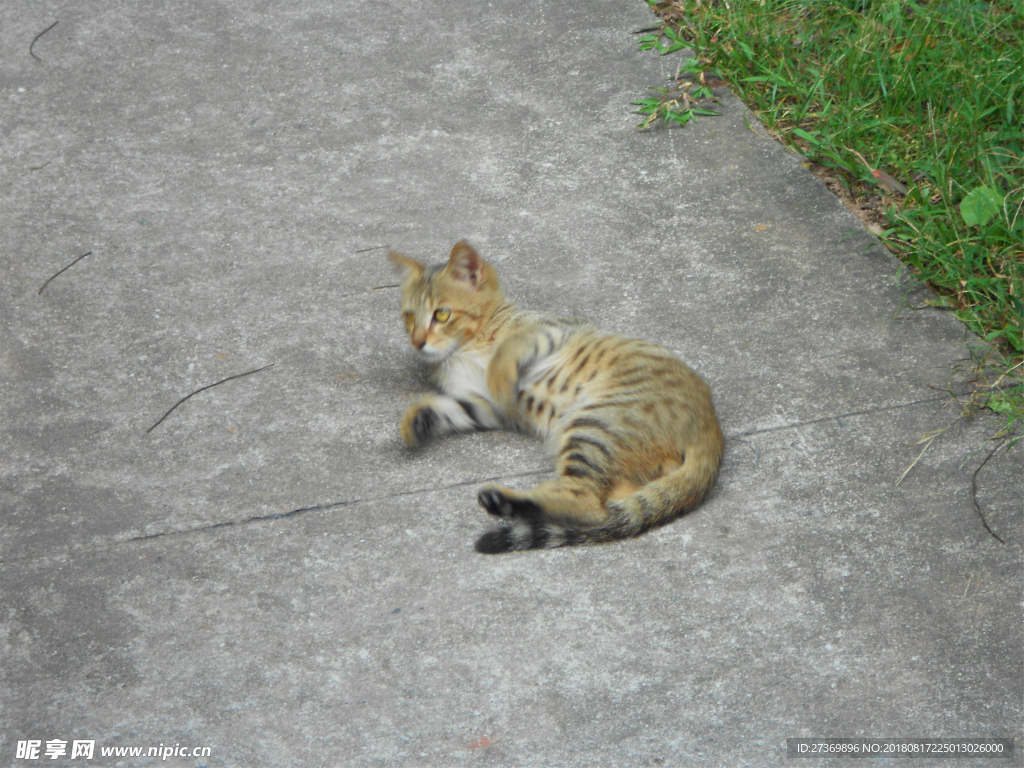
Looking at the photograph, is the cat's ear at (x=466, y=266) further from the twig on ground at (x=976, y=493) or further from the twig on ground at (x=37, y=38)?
the twig on ground at (x=37, y=38)

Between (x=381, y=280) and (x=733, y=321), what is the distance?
1.70 m

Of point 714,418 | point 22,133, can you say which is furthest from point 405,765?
point 22,133

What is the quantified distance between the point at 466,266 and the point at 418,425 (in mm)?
733

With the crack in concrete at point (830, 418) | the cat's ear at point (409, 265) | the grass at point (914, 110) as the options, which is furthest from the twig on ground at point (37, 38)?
the crack in concrete at point (830, 418)

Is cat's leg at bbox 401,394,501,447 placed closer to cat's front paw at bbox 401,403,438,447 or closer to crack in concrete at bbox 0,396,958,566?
cat's front paw at bbox 401,403,438,447

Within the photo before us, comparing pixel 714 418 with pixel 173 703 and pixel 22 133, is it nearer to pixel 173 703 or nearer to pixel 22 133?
pixel 173 703

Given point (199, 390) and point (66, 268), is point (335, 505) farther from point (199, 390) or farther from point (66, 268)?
point (66, 268)

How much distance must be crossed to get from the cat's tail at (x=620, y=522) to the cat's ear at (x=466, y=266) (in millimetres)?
1155

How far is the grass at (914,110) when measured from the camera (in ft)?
13.8

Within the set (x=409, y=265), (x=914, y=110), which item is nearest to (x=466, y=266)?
(x=409, y=265)

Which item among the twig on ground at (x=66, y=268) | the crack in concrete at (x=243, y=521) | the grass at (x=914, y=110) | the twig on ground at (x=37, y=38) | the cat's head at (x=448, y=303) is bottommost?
the crack in concrete at (x=243, y=521)

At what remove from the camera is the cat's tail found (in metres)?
3.24

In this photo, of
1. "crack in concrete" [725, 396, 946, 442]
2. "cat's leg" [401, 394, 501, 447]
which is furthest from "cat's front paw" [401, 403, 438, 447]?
"crack in concrete" [725, 396, 946, 442]

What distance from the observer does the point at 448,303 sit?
3.97m
